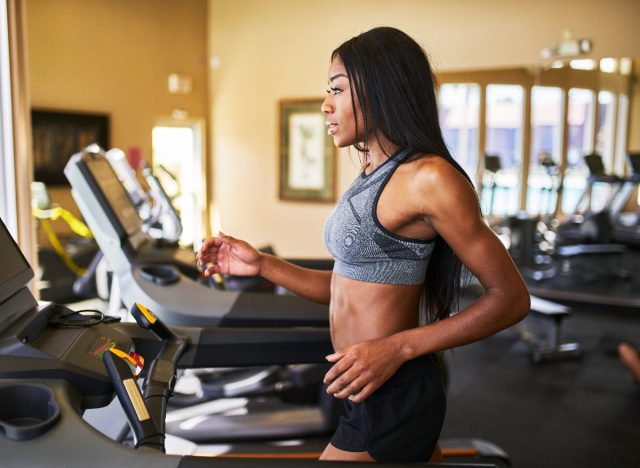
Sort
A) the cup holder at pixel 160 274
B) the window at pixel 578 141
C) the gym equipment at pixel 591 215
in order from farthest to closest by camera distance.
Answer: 1. the gym equipment at pixel 591 215
2. the window at pixel 578 141
3. the cup holder at pixel 160 274

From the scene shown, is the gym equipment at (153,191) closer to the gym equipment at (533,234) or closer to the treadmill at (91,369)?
the treadmill at (91,369)

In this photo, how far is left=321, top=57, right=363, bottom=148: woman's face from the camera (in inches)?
46.7

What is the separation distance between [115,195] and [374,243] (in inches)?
69.6

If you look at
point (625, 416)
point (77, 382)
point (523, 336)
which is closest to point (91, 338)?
point (77, 382)

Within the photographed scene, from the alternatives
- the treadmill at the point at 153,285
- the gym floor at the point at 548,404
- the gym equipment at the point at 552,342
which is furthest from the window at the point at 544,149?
the treadmill at the point at 153,285

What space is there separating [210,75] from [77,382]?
23.0 ft

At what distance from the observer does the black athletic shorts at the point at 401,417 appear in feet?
4.10

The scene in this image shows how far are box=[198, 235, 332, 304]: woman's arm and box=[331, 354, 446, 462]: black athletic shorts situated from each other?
342mm

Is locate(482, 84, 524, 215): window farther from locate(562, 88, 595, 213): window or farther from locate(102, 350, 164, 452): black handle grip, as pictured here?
locate(102, 350, 164, 452): black handle grip

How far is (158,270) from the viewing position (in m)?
2.76

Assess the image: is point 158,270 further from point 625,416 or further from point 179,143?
point 179,143

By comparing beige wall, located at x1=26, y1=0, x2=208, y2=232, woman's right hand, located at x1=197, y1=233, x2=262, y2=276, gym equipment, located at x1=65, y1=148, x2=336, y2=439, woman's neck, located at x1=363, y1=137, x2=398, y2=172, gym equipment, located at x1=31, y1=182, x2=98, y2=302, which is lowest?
gym equipment, located at x1=31, y1=182, x2=98, y2=302

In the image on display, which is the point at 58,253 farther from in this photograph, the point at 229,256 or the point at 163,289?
the point at 229,256

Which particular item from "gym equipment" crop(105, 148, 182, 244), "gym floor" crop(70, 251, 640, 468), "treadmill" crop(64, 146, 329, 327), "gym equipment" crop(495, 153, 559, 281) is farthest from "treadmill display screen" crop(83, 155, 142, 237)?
"gym equipment" crop(495, 153, 559, 281)
